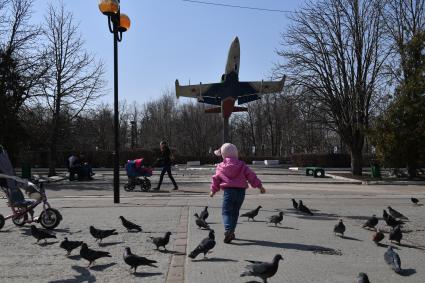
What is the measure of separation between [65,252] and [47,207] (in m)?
3.31

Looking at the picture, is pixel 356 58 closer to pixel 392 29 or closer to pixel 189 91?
pixel 392 29

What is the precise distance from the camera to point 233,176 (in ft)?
27.1

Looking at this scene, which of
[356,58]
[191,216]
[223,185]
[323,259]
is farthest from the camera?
[356,58]

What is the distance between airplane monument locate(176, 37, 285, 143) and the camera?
626 inches

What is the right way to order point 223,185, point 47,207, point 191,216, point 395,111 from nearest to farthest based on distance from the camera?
point 223,185
point 47,207
point 191,216
point 395,111

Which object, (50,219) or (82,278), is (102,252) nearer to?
(82,278)

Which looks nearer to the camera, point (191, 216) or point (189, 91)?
point (191, 216)

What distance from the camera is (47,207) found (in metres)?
10.5

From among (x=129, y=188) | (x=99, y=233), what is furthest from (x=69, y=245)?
(x=129, y=188)

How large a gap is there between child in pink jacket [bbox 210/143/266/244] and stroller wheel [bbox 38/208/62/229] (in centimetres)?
340

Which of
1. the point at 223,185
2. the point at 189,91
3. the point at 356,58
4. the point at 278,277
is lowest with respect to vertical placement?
the point at 278,277

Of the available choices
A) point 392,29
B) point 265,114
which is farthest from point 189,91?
point 265,114

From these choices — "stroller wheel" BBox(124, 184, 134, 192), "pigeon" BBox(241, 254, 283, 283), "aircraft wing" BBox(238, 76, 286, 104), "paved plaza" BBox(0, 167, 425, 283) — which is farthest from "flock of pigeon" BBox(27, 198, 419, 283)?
"stroller wheel" BBox(124, 184, 134, 192)

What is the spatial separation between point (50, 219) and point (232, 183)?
3946 millimetres
